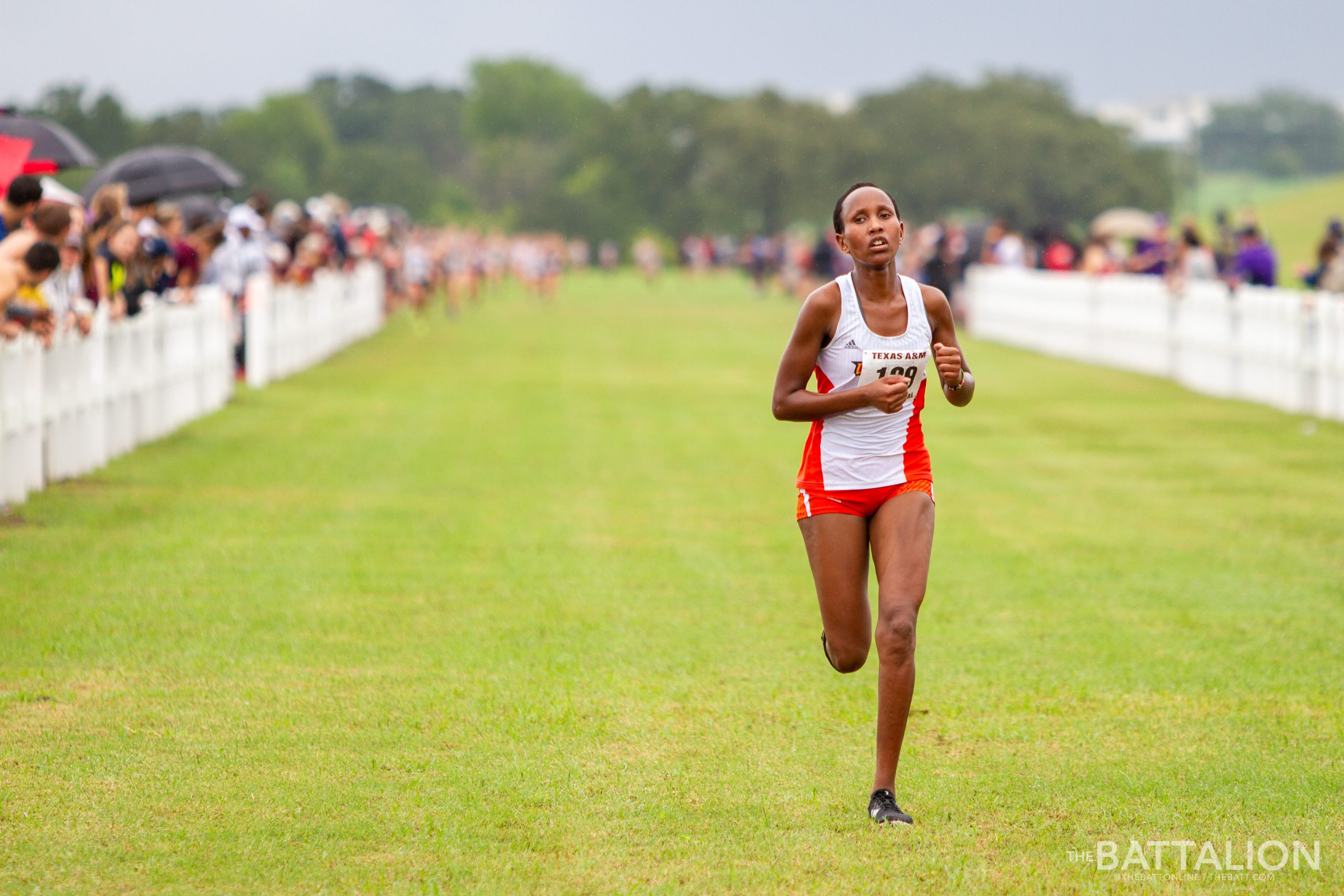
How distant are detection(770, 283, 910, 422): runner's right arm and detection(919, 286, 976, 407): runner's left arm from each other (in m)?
0.16

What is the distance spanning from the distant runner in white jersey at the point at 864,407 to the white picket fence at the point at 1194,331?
1526 centimetres

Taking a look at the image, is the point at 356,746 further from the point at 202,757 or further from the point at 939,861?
the point at 939,861

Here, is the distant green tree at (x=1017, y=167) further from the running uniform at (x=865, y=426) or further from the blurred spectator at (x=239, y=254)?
the running uniform at (x=865, y=426)

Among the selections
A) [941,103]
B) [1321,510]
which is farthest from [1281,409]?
A: [941,103]

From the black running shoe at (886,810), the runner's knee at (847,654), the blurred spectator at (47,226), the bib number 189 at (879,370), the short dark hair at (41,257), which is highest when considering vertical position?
the blurred spectator at (47,226)

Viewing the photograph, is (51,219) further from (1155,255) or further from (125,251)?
(1155,255)

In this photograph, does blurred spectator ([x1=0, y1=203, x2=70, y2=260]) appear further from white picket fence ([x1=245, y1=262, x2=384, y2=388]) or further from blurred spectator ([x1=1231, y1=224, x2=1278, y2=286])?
blurred spectator ([x1=1231, y1=224, x2=1278, y2=286])

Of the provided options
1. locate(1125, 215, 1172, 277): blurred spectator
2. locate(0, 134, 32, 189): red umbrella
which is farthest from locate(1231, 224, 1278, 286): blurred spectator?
locate(0, 134, 32, 189): red umbrella

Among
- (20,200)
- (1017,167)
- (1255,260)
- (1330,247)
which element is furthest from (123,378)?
(1017,167)

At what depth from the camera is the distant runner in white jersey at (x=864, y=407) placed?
20.2 ft

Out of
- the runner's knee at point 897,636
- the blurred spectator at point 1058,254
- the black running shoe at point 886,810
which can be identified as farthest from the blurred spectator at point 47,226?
the blurred spectator at point 1058,254

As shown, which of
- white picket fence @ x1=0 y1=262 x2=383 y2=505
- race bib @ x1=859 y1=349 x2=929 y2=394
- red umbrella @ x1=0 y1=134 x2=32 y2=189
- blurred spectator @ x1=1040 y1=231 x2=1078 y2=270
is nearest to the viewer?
race bib @ x1=859 y1=349 x2=929 y2=394

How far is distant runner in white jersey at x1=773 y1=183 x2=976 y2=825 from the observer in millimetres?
6145

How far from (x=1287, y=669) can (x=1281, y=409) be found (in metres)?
14.1
